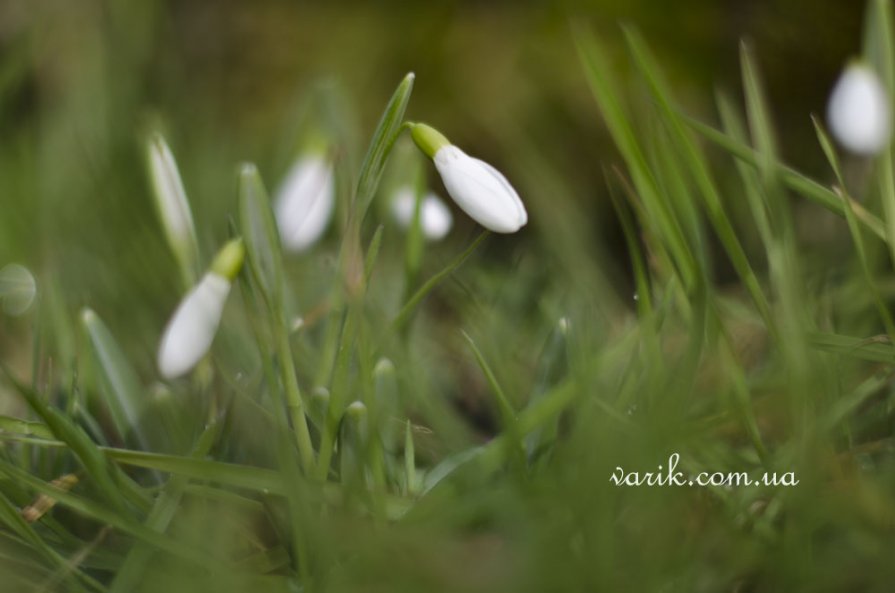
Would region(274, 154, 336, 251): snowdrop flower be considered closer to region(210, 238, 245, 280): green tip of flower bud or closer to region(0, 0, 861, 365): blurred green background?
region(0, 0, 861, 365): blurred green background

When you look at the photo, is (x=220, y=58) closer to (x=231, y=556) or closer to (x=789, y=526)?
(x=231, y=556)

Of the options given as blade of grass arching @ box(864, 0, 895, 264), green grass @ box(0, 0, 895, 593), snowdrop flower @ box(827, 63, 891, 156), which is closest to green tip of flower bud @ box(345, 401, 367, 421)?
green grass @ box(0, 0, 895, 593)

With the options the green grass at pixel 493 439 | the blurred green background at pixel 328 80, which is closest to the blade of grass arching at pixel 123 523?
the green grass at pixel 493 439

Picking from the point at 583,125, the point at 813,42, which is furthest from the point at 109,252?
the point at 813,42

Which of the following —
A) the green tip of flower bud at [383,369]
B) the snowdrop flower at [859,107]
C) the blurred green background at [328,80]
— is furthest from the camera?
the blurred green background at [328,80]

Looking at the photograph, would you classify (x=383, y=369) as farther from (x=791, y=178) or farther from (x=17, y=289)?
(x=17, y=289)

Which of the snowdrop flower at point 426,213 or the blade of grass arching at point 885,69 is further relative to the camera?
the snowdrop flower at point 426,213

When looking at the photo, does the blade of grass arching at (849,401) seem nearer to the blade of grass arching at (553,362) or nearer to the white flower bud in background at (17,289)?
the blade of grass arching at (553,362)
